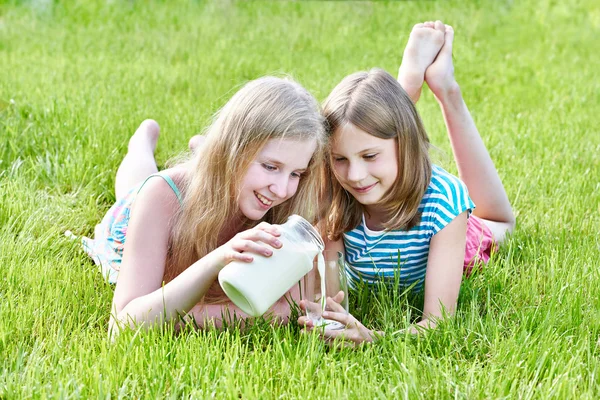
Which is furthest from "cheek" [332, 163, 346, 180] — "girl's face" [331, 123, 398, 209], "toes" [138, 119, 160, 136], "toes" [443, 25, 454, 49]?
"toes" [138, 119, 160, 136]

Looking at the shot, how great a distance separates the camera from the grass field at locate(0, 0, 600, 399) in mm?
1884

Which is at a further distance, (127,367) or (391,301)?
(391,301)

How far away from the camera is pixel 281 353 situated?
1978 mm

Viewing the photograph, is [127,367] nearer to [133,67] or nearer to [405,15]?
[133,67]

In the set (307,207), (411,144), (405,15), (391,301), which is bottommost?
(391,301)

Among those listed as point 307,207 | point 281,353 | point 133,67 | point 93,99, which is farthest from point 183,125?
point 281,353

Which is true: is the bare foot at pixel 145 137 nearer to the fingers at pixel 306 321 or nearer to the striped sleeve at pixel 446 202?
the striped sleeve at pixel 446 202

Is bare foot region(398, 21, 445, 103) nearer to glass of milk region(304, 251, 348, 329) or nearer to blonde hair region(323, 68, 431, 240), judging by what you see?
blonde hair region(323, 68, 431, 240)

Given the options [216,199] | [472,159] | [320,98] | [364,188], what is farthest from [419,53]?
[320,98]

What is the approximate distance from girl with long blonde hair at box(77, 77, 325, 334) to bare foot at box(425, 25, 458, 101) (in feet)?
2.71

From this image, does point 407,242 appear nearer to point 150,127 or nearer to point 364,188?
point 364,188

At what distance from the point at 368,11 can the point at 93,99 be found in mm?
3325

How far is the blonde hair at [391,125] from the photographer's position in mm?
2363

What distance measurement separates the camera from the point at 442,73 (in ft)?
9.77
